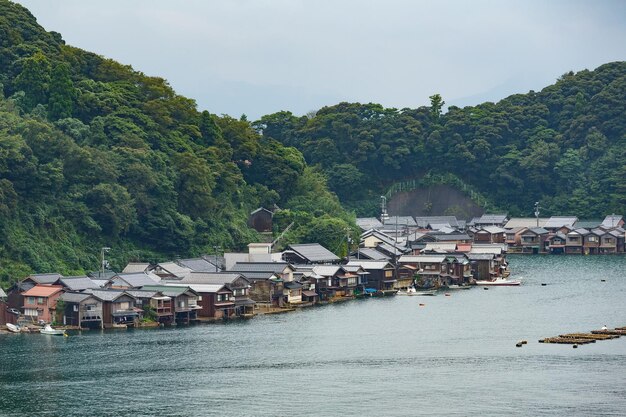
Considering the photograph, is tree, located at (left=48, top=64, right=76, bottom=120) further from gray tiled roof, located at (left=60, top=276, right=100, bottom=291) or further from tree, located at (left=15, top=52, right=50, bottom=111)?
gray tiled roof, located at (left=60, top=276, right=100, bottom=291)

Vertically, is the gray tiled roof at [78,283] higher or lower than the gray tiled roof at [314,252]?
lower

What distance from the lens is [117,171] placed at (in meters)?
50.1

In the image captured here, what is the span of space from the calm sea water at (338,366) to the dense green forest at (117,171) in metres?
9.37

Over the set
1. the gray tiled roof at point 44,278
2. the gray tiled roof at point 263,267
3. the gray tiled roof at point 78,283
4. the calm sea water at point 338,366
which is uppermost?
the gray tiled roof at point 263,267

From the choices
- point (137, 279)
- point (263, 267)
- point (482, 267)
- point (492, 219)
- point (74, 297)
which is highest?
point (492, 219)

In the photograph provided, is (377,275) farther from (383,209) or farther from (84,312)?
(383,209)

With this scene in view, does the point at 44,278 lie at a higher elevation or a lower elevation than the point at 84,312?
higher

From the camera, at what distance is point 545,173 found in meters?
79.9

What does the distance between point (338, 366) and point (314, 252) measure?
1978 cm

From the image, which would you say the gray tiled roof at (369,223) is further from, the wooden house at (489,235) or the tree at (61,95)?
the tree at (61,95)

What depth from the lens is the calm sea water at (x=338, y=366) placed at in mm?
27281

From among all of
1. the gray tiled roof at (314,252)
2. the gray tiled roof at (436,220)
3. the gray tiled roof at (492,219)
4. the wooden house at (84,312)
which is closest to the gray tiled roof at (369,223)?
the gray tiled roof at (436,220)

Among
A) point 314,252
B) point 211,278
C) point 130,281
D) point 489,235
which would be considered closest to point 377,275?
point 314,252

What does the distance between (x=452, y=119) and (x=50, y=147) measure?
1624 inches
